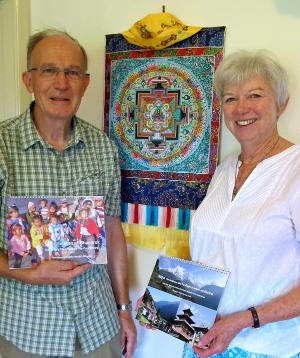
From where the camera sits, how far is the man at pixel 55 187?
3.73ft

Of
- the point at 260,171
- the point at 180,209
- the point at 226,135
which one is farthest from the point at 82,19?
the point at 260,171

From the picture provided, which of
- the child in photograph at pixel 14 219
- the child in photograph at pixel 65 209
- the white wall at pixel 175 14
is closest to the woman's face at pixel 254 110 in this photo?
the white wall at pixel 175 14

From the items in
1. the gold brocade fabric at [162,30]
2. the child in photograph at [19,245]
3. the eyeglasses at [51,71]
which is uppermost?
the gold brocade fabric at [162,30]

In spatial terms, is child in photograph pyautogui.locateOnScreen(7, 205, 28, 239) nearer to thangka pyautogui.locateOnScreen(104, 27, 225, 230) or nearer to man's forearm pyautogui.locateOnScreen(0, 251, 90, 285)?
man's forearm pyautogui.locateOnScreen(0, 251, 90, 285)

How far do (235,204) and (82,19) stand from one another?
119 centimetres

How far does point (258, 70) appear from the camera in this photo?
3.77 ft

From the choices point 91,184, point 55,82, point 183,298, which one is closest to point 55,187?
point 91,184

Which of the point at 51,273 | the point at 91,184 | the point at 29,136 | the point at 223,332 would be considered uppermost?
the point at 29,136

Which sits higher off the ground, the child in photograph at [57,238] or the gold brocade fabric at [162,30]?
the gold brocade fabric at [162,30]

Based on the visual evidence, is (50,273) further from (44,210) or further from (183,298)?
(183,298)

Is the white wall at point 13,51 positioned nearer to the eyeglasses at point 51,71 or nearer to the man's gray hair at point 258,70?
the eyeglasses at point 51,71

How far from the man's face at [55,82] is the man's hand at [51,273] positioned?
0.50 meters

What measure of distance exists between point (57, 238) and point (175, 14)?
1067 mm

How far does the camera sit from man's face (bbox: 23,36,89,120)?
1194 millimetres
